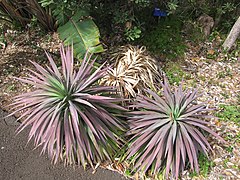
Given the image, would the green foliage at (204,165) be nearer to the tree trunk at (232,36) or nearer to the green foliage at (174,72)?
the green foliage at (174,72)

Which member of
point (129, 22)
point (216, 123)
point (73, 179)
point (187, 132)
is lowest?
point (73, 179)

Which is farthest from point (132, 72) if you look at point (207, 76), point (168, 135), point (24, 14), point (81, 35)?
point (24, 14)

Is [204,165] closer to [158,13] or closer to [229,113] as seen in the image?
[229,113]

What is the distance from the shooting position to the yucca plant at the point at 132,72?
11.1 ft

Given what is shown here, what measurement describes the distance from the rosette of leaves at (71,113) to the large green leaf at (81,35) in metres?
0.41

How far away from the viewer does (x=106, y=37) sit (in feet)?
14.8

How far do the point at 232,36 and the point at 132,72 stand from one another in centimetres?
169

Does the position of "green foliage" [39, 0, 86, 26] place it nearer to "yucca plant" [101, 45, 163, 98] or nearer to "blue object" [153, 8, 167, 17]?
"yucca plant" [101, 45, 163, 98]

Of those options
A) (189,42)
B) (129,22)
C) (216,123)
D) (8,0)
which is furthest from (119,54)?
(8,0)

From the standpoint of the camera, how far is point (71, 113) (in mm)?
2604

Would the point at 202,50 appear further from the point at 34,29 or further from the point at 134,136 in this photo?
the point at 34,29

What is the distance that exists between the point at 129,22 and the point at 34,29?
180 centimetres

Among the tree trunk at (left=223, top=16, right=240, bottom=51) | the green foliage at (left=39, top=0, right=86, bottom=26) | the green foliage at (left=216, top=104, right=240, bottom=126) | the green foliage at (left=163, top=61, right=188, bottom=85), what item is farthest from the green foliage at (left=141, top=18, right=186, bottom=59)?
the green foliage at (left=39, top=0, right=86, bottom=26)

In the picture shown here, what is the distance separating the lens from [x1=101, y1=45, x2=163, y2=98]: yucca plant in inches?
133
